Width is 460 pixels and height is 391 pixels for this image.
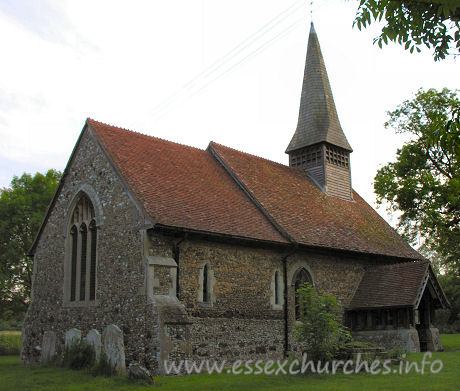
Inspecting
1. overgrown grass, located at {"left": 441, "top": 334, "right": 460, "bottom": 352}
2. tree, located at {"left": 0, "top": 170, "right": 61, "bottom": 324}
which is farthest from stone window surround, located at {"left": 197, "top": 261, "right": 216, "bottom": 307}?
tree, located at {"left": 0, "top": 170, "right": 61, "bottom": 324}

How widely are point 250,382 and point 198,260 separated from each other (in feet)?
15.8

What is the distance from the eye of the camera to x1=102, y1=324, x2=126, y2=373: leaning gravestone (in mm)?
12023

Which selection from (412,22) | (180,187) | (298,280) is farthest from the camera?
(298,280)

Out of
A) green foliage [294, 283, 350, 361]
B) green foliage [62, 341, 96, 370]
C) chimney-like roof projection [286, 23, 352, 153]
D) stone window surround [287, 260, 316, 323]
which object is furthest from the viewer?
chimney-like roof projection [286, 23, 352, 153]

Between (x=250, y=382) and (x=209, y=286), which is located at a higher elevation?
(x=209, y=286)

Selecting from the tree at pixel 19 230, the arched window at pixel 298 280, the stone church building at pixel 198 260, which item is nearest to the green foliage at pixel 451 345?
the stone church building at pixel 198 260

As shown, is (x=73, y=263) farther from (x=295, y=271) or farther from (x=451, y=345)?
(x=451, y=345)

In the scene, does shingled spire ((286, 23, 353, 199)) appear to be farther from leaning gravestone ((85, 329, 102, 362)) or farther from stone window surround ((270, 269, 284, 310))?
leaning gravestone ((85, 329, 102, 362))

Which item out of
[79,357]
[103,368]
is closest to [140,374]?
[103,368]

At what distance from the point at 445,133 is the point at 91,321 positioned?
43.5ft

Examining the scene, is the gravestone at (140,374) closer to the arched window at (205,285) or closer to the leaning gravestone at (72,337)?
the leaning gravestone at (72,337)

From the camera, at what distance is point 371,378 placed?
11.3 meters

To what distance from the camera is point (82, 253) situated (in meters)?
17.3

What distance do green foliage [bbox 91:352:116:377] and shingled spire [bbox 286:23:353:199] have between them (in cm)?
1541
